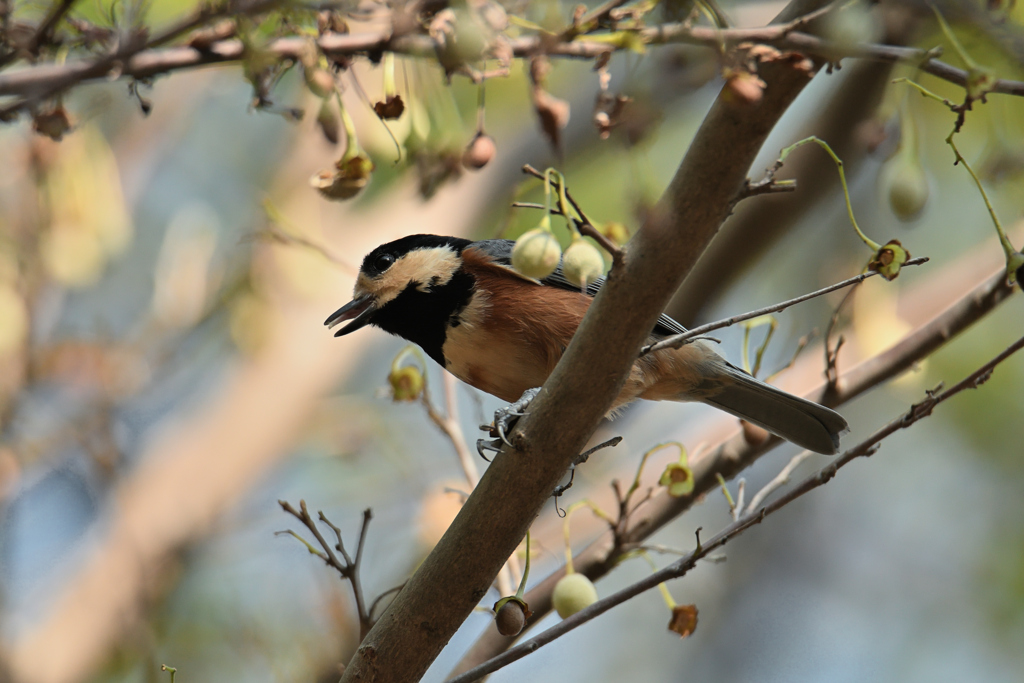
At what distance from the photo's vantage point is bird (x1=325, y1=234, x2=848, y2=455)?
130 inches

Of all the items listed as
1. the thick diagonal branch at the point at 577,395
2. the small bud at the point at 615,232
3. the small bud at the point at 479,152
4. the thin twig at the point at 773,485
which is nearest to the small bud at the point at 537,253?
the thick diagonal branch at the point at 577,395

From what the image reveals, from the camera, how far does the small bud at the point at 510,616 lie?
2.19 meters

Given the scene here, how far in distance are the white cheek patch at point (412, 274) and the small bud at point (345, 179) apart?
123 centimetres

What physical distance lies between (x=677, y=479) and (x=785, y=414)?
904 mm

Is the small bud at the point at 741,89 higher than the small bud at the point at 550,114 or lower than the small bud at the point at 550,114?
lower

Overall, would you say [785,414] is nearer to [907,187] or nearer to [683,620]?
[683,620]

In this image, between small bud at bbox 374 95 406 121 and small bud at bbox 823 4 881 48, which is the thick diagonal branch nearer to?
small bud at bbox 823 4 881 48

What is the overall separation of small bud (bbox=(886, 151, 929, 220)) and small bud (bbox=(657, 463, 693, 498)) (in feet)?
3.15

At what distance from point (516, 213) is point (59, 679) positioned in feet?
12.6

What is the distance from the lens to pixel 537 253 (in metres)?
1.96

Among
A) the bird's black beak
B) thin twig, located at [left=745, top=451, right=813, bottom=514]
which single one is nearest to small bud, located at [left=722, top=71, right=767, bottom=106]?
thin twig, located at [left=745, top=451, right=813, bottom=514]

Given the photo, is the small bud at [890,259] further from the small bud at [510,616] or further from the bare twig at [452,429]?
the bare twig at [452,429]

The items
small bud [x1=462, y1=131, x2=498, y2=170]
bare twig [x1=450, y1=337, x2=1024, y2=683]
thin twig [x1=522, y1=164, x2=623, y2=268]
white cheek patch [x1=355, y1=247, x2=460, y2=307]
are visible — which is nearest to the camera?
thin twig [x1=522, y1=164, x2=623, y2=268]

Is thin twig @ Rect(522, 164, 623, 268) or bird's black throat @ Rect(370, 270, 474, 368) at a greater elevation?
bird's black throat @ Rect(370, 270, 474, 368)
